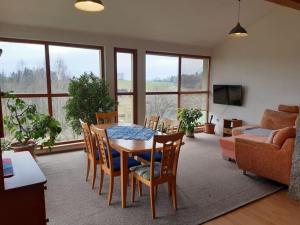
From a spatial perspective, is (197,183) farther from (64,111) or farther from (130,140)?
(64,111)

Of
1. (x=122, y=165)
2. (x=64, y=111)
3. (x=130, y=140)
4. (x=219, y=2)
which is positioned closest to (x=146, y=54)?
(x=219, y=2)

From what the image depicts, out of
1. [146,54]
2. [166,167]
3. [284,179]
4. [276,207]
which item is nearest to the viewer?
[166,167]

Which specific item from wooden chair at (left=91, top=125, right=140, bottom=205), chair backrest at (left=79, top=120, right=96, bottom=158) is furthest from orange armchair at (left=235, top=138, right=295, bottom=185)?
chair backrest at (left=79, top=120, right=96, bottom=158)

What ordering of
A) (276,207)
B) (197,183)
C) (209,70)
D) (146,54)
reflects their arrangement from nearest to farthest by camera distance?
(276,207)
(197,183)
(146,54)
(209,70)

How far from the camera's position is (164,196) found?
3.06 metres

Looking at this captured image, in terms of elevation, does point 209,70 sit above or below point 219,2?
below

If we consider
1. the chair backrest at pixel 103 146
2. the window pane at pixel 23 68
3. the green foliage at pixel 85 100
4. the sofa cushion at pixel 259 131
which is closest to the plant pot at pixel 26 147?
the green foliage at pixel 85 100

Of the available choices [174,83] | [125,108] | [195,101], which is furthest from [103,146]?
[195,101]

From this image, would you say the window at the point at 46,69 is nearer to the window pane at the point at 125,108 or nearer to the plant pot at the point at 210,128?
the window pane at the point at 125,108

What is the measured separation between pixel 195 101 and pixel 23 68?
462 centimetres

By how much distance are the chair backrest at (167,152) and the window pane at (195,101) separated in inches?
164

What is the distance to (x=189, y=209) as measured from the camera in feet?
9.01

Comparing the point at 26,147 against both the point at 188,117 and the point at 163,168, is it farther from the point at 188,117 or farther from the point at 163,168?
the point at 188,117

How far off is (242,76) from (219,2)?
7.49 feet
